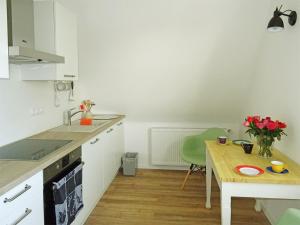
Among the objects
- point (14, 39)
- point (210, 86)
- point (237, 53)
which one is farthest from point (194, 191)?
point (14, 39)

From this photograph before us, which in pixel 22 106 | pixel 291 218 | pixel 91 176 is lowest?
pixel 91 176

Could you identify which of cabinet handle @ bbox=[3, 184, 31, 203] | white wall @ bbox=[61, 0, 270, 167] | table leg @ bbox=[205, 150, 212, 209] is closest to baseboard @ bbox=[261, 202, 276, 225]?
table leg @ bbox=[205, 150, 212, 209]

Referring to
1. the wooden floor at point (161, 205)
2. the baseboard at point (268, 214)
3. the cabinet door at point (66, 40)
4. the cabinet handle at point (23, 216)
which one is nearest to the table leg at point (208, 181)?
the wooden floor at point (161, 205)

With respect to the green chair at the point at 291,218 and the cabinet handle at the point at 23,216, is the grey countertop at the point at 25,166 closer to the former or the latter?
the cabinet handle at the point at 23,216

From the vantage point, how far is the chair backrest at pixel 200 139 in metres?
3.57

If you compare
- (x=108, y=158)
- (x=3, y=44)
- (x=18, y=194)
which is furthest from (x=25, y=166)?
(x=108, y=158)

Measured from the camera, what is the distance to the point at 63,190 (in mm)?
1900

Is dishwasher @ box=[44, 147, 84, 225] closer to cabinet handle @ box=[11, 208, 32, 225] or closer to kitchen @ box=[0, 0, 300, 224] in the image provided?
kitchen @ box=[0, 0, 300, 224]

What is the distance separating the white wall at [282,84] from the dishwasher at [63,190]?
1.76 meters

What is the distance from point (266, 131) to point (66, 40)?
79.3 inches

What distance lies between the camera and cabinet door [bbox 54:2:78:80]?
93.0 inches

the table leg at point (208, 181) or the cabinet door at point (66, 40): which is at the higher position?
the cabinet door at point (66, 40)

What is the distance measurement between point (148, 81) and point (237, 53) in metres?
1.17

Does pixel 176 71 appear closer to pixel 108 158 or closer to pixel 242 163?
pixel 108 158
